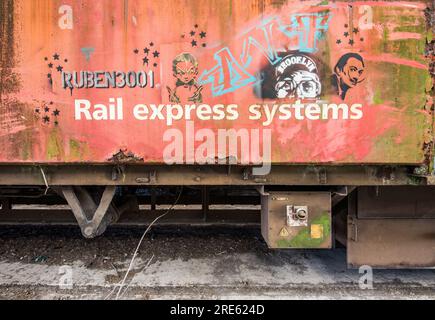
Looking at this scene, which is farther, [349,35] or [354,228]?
[354,228]

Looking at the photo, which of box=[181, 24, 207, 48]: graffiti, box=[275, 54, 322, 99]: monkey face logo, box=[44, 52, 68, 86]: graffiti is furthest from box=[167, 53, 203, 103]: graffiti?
box=[44, 52, 68, 86]: graffiti

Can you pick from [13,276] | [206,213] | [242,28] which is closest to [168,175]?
[206,213]

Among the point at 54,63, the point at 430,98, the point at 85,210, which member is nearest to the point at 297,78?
the point at 430,98

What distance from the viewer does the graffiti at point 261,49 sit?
232 cm

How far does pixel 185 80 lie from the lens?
234 cm

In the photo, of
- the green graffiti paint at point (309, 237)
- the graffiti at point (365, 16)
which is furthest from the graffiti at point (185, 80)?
the green graffiti paint at point (309, 237)

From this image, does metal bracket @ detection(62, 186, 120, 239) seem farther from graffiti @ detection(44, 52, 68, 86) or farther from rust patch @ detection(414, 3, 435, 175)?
rust patch @ detection(414, 3, 435, 175)

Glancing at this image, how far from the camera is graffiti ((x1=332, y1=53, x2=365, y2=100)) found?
2338 millimetres

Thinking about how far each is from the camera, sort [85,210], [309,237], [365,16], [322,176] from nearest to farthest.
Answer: [365,16] < [322,176] < [309,237] < [85,210]

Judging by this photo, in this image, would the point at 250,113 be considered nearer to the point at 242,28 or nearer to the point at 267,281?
the point at 242,28

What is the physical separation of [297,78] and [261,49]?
1.31 ft

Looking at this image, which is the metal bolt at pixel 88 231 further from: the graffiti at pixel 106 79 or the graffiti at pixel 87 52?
the graffiti at pixel 87 52

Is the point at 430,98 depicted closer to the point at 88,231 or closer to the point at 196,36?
the point at 196,36

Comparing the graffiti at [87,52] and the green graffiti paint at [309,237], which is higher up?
the graffiti at [87,52]
